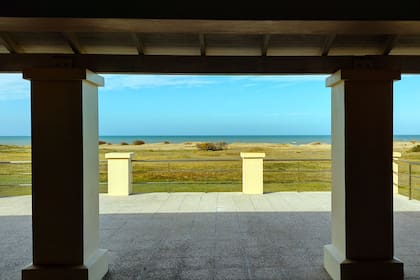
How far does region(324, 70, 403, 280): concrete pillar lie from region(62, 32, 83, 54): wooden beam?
2.13 m

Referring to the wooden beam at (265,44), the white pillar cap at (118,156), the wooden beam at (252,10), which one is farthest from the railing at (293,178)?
the wooden beam at (252,10)

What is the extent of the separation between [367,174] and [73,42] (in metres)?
2.58

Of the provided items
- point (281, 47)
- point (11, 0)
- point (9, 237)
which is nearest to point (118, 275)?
point (9, 237)

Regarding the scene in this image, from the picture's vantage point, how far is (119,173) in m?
6.83

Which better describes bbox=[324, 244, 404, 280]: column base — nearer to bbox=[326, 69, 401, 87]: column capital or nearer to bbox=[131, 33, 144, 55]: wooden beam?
bbox=[326, 69, 401, 87]: column capital

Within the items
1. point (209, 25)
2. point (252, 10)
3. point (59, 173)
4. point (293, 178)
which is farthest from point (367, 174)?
point (293, 178)

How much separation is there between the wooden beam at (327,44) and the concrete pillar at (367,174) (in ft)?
0.70

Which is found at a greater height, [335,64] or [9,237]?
[335,64]

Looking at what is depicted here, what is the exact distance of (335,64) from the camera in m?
2.60

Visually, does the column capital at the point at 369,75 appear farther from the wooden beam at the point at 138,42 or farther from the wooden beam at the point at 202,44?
the wooden beam at the point at 138,42

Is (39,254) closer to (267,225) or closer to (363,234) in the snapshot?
(363,234)

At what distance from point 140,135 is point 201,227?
146 feet

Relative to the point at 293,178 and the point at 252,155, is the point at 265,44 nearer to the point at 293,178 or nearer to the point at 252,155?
the point at 252,155

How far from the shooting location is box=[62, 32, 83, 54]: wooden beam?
7.61 feet
